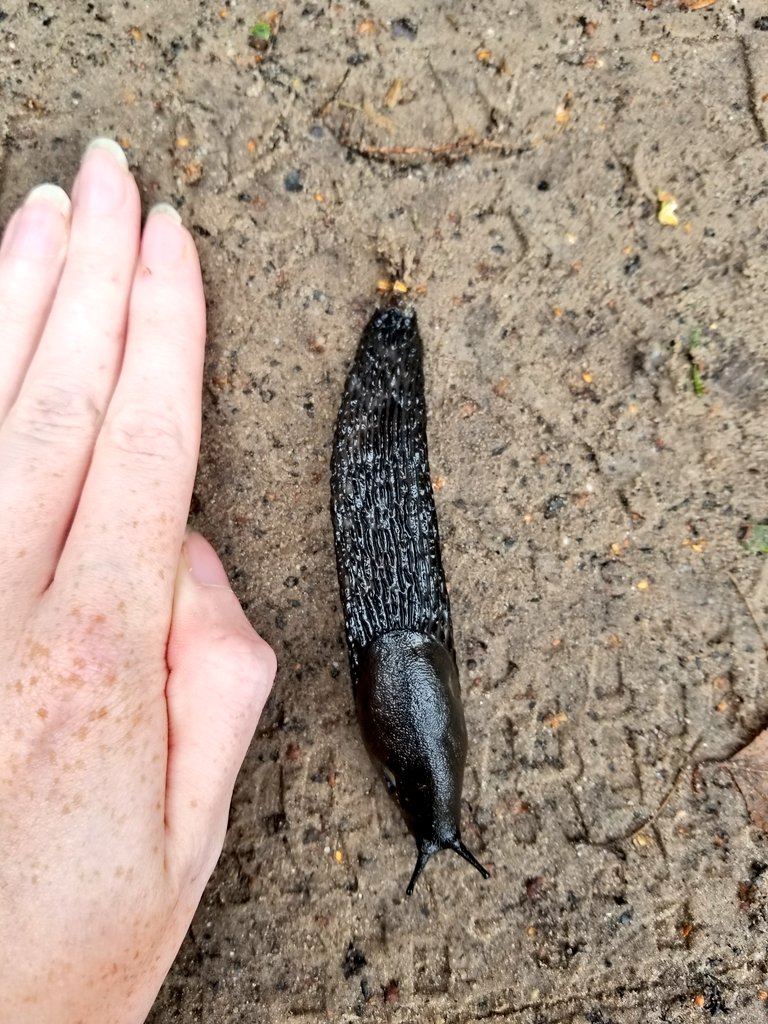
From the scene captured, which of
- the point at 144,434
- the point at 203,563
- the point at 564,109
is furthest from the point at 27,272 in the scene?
the point at 564,109

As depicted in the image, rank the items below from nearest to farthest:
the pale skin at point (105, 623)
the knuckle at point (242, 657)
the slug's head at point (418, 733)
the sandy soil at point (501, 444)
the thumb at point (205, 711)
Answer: the pale skin at point (105, 623) < the thumb at point (205, 711) < the knuckle at point (242, 657) < the slug's head at point (418, 733) < the sandy soil at point (501, 444)

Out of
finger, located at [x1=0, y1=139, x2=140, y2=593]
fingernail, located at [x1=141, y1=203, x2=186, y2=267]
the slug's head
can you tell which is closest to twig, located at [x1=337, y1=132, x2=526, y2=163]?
fingernail, located at [x1=141, y1=203, x2=186, y2=267]

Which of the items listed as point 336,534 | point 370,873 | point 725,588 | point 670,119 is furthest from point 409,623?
point 670,119

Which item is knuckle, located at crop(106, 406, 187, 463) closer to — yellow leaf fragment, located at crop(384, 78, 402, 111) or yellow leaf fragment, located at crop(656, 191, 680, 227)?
yellow leaf fragment, located at crop(384, 78, 402, 111)

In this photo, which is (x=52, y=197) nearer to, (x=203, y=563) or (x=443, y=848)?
(x=203, y=563)

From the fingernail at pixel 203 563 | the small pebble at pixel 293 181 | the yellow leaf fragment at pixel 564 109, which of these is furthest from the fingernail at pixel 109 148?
the yellow leaf fragment at pixel 564 109

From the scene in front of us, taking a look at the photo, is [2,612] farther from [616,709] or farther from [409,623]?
[616,709]

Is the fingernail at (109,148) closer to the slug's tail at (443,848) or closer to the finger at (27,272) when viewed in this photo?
the finger at (27,272)
